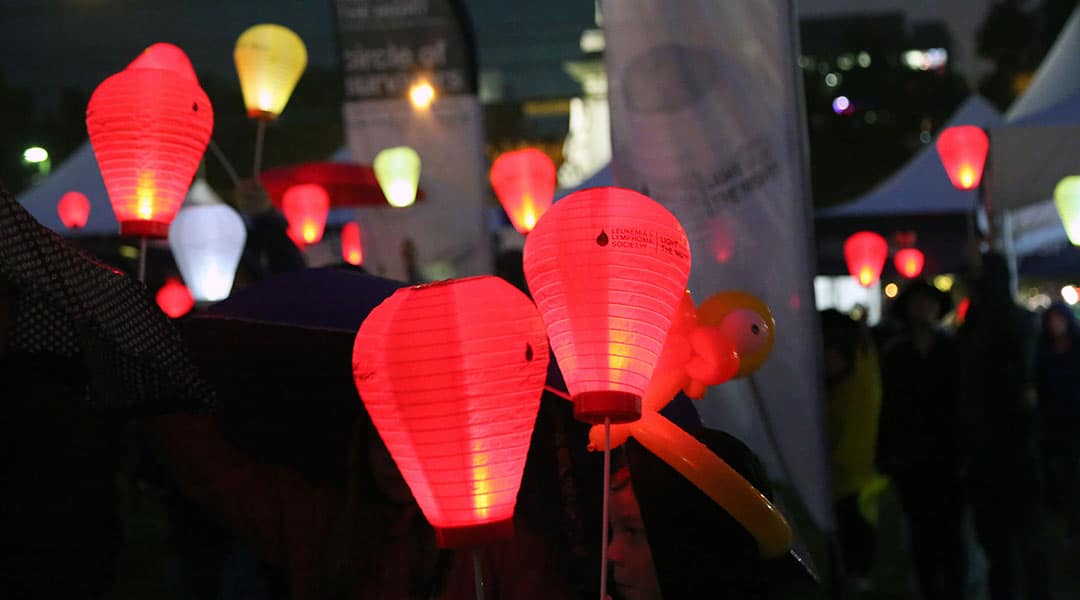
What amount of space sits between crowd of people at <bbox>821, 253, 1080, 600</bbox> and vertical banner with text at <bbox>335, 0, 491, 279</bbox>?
4432 mm

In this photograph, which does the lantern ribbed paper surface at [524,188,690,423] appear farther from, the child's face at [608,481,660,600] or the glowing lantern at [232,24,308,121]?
the glowing lantern at [232,24,308,121]

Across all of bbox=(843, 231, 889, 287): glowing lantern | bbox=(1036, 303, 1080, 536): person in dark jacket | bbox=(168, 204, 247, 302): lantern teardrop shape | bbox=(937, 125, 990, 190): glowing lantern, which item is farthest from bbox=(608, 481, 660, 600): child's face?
bbox=(843, 231, 889, 287): glowing lantern

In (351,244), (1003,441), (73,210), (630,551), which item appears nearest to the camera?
(630,551)

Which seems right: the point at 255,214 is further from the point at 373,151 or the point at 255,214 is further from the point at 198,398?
the point at 198,398

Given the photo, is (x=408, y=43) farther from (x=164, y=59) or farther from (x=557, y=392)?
(x=557, y=392)

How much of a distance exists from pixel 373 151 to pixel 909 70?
3287cm

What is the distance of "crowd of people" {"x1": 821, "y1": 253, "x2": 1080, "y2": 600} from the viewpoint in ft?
16.2

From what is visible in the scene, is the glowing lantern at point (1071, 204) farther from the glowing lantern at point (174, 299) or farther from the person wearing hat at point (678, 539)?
the person wearing hat at point (678, 539)

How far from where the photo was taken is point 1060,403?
7.34 m

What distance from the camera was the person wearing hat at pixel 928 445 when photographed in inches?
205

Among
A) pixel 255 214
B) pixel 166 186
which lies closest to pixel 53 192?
pixel 255 214

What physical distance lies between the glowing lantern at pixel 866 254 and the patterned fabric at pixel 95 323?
39.6 feet

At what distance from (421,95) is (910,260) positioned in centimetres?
789

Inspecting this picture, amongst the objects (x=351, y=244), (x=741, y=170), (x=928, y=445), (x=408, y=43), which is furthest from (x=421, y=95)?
(x=741, y=170)
